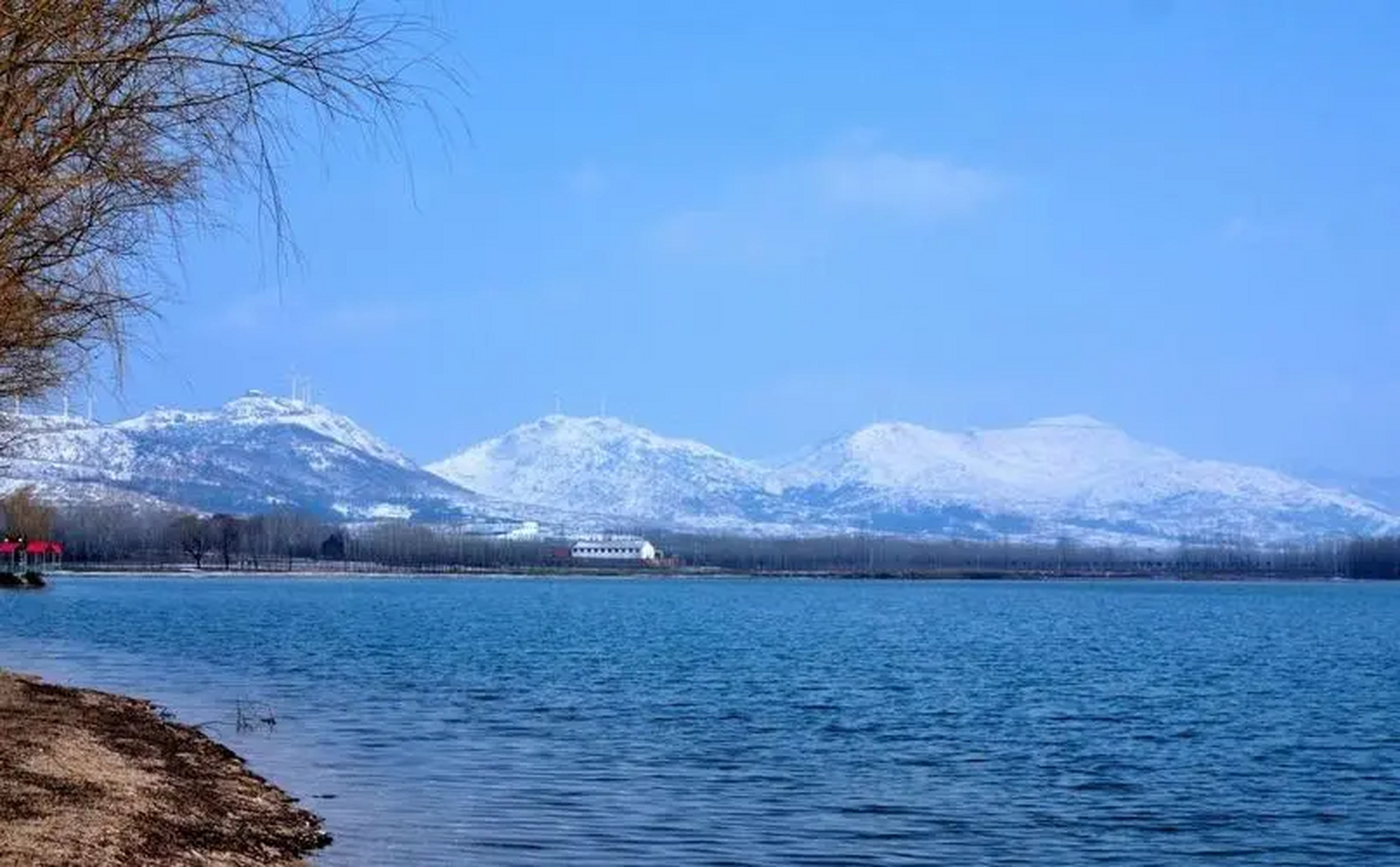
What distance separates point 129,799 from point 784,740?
1860cm

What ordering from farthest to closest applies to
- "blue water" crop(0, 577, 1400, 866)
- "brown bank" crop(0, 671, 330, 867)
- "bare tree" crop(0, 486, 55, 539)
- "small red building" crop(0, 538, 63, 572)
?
1. "small red building" crop(0, 538, 63, 572)
2. "bare tree" crop(0, 486, 55, 539)
3. "blue water" crop(0, 577, 1400, 866)
4. "brown bank" crop(0, 671, 330, 867)

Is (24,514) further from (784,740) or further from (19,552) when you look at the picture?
(784,740)

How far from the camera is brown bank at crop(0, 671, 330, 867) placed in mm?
16453

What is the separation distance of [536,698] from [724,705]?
5.02 m

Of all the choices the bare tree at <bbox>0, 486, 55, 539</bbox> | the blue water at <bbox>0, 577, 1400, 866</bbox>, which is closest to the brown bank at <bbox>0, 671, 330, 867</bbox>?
the blue water at <bbox>0, 577, 1400, 866</bbox>

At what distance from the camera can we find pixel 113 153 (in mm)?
11492

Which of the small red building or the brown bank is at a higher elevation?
the small red building

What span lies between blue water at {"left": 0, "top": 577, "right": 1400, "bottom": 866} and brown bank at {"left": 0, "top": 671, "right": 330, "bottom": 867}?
1.09 metres

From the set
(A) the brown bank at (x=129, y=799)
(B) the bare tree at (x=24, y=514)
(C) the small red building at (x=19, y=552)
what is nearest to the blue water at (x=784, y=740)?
(A) the brown bank at (x=129, y=799)

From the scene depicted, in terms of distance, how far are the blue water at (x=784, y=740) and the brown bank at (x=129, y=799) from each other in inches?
42.9

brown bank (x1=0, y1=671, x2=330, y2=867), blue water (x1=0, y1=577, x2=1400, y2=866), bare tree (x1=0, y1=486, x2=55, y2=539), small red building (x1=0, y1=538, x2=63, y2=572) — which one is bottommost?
blue water (x1=0, y1=577, x2=1400, y2=866)

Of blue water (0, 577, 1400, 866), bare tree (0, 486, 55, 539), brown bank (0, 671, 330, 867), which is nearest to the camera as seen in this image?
brown bank (0, 671, 330, 867)

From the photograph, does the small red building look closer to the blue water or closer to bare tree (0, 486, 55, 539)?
bare tree (0, 486, 55, 539)

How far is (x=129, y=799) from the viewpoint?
64.9ft
